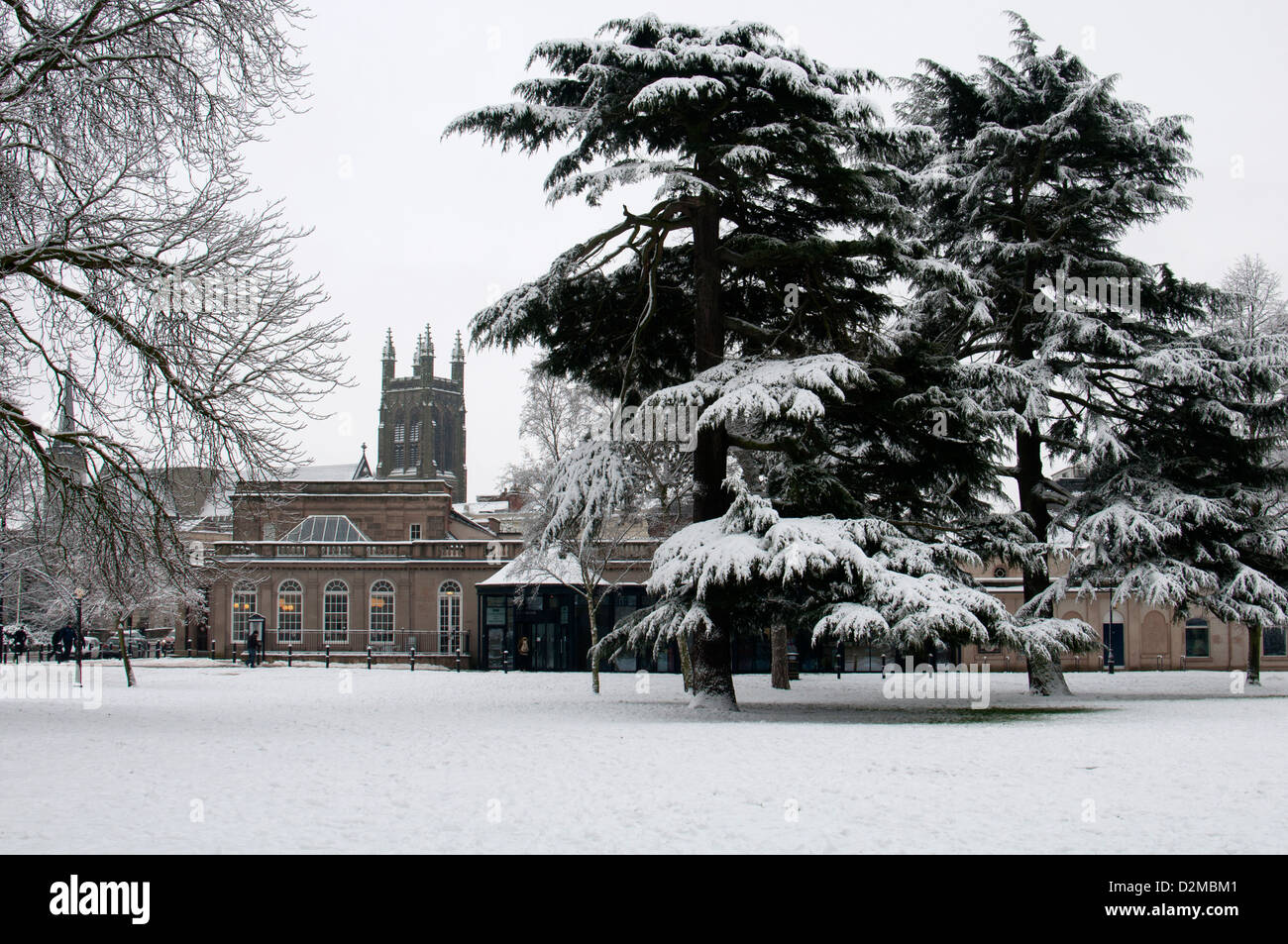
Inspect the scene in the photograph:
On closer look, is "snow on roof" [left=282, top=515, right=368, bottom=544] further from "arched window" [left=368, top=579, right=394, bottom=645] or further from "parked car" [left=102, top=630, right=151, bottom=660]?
"parked car" [left=102, top=630, right=151, bottom=660]

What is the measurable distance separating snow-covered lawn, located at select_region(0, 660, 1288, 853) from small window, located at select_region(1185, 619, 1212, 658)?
26966mm

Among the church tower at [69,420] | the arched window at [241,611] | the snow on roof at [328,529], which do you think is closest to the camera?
the church tower at [69,420]

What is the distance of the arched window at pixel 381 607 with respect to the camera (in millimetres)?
48281

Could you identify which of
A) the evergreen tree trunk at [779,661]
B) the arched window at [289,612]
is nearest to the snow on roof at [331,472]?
the arched window at [289,612]

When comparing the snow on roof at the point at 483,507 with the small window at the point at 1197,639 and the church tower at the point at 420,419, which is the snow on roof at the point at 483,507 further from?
the small window at the point at 1197,639

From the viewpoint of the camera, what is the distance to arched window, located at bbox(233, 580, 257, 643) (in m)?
47.4

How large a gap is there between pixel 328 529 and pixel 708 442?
40.3 meters

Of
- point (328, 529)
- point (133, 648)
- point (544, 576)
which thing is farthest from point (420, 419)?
point (544, 576)

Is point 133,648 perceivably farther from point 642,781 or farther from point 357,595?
point 642,781

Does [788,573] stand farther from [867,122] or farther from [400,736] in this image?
[867,122]

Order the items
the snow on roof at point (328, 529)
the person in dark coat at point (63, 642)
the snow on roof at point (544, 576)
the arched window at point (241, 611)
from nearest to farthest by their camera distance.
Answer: the snow on roof at point (544, 576) → the person in dark coat at point (63, 642) → the arched window at point (241, 611) → the snow on roof at point (328, 529)

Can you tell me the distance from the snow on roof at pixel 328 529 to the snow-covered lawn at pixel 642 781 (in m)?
36.7

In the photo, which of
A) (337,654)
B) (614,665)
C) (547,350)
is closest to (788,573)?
(547,350)

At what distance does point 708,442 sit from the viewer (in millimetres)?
18953
